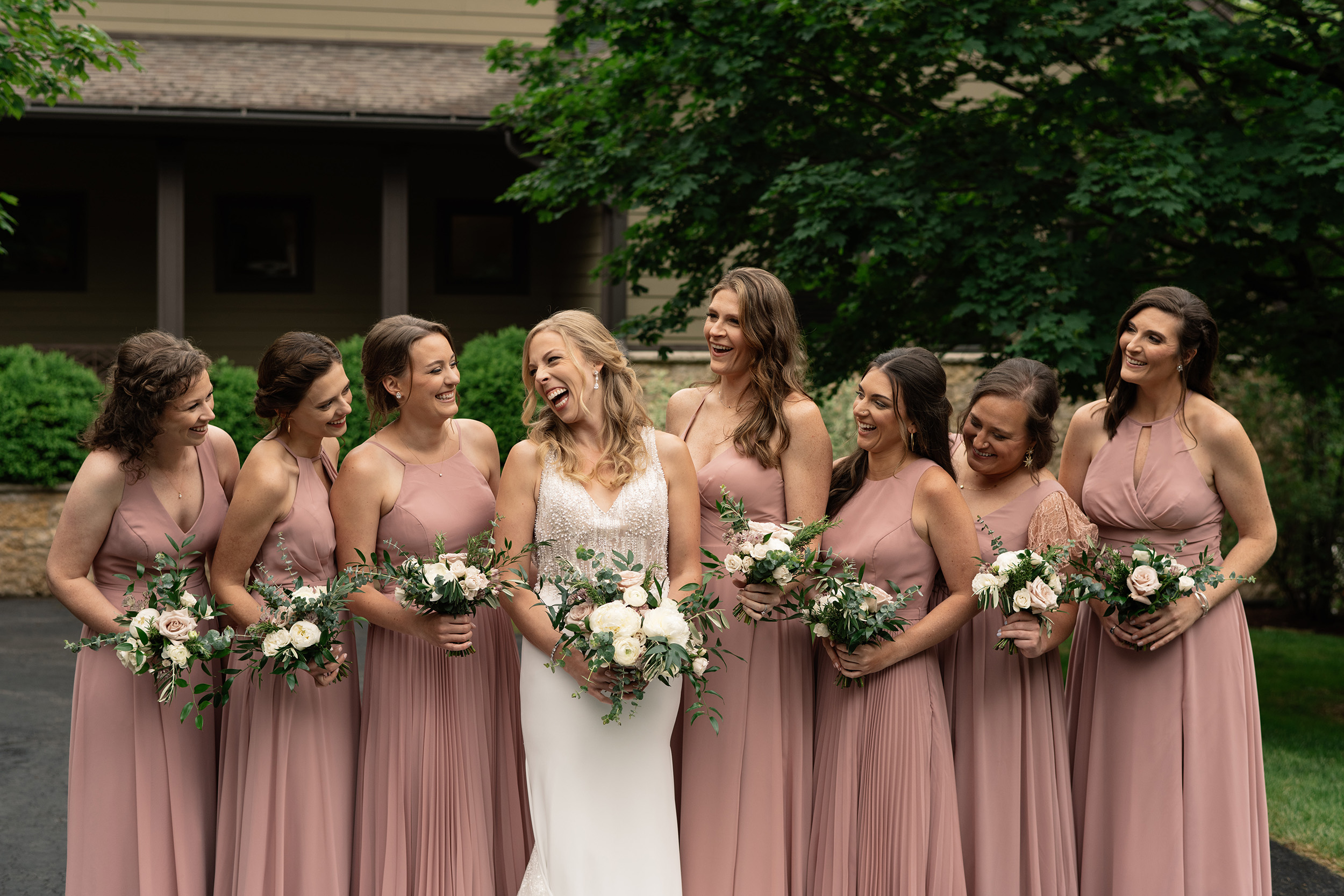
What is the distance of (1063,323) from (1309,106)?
2128mm

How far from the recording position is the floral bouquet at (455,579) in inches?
146

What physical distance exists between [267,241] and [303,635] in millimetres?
15129

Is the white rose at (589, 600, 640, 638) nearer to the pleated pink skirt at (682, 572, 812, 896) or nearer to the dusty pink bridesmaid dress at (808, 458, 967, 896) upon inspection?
the pleated pink skirt at (682, 572, 812, 896)

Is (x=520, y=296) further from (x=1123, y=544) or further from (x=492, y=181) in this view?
(x=1123, y=544)

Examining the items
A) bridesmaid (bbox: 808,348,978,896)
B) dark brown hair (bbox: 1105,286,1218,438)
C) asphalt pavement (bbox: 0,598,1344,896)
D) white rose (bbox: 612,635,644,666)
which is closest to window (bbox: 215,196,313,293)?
asphalt pavement (bbox: 0,598,1344,896)

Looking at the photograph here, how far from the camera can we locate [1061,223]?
9.18m

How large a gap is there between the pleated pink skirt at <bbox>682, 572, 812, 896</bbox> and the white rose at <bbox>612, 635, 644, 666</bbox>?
2.21 ft

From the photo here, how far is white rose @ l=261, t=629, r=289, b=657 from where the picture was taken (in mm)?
3758

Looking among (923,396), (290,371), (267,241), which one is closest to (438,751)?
(290,371)

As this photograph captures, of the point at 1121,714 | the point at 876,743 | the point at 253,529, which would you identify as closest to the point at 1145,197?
the point at 1121,714

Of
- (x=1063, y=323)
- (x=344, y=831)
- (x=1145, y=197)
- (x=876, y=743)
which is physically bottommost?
(x=344, y=831)

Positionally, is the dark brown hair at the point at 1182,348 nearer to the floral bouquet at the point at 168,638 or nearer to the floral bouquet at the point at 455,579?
the floral bouquet at the point at 455,579

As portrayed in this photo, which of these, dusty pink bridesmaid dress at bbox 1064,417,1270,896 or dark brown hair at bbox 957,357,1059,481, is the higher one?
dark brown hair at bbox 957,357,1059,481

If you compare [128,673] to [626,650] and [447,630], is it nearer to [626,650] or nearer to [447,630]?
[447,630]
